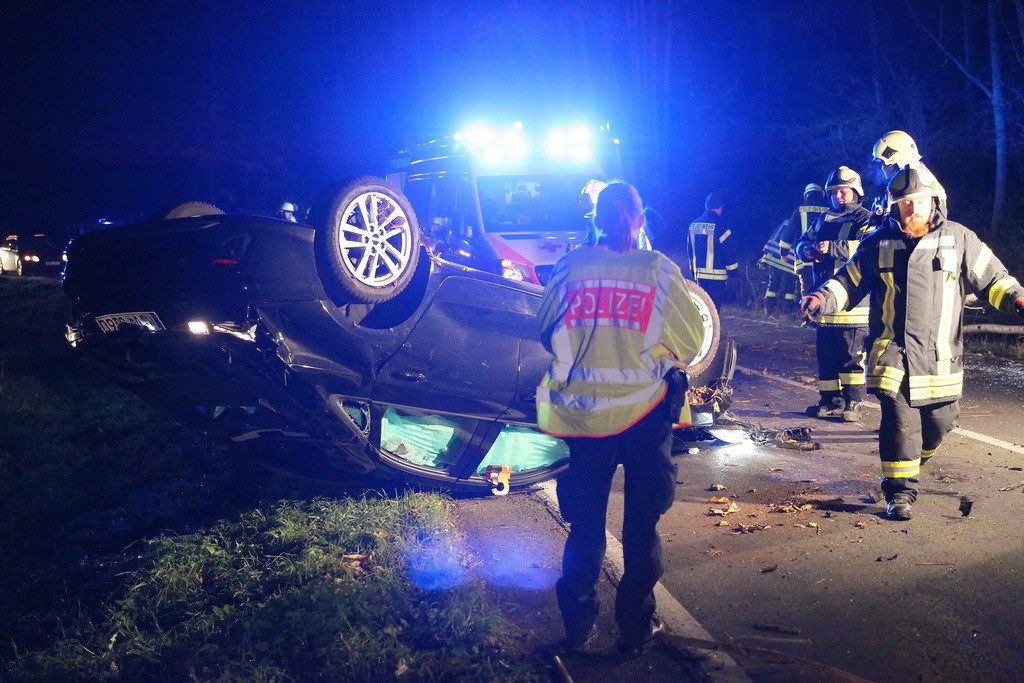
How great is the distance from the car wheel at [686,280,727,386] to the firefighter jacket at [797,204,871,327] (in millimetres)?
1535

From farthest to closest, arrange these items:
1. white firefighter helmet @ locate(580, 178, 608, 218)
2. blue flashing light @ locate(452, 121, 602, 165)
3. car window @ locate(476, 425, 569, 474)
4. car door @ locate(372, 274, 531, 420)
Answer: blue flashing light @ locate(452, 121, 602, 165)
white firefighter helmet @ locate(580, 178, 608, 218)
car window @ locate(476, 425, 569, 474)
car door @ locate(372, 274, 531, 420)

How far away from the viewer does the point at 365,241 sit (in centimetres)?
379

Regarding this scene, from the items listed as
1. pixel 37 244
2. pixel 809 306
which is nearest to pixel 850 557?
pixel 809 306

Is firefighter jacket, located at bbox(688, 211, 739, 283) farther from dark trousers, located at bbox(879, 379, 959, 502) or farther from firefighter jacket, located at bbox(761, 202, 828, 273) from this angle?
dark trousers, located at bbox(879, 379, 959, 502)

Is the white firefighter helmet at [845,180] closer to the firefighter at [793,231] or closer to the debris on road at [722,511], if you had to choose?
the firefighter at [793,231]

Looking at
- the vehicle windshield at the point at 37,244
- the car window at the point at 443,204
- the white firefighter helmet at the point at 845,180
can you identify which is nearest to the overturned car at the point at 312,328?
the car window at the point at 443,204

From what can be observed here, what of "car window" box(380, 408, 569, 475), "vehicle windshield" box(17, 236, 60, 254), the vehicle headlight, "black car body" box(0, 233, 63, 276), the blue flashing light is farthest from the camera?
"vehicle windshield" box(17, 236, 60, 254)

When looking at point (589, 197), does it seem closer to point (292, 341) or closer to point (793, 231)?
point (793, 231)

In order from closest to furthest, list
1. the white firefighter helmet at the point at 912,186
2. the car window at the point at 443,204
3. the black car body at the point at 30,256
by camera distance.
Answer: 1. the white firefighter helmet at the point at 912,186
2. the car window at the point at 443,204
3. the black car body at the point at 30,256

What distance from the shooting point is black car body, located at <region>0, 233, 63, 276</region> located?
28531 millimetres

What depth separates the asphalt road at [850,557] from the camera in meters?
3.19

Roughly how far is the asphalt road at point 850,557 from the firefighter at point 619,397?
1.79 ft

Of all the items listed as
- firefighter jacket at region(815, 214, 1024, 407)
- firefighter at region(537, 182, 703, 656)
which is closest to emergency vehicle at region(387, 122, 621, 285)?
firefighter jacket at region(815, 214, 1024, 407)

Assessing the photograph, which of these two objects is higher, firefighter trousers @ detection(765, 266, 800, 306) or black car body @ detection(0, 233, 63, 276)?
black car body @ detection(0, 233, 63, 276)
